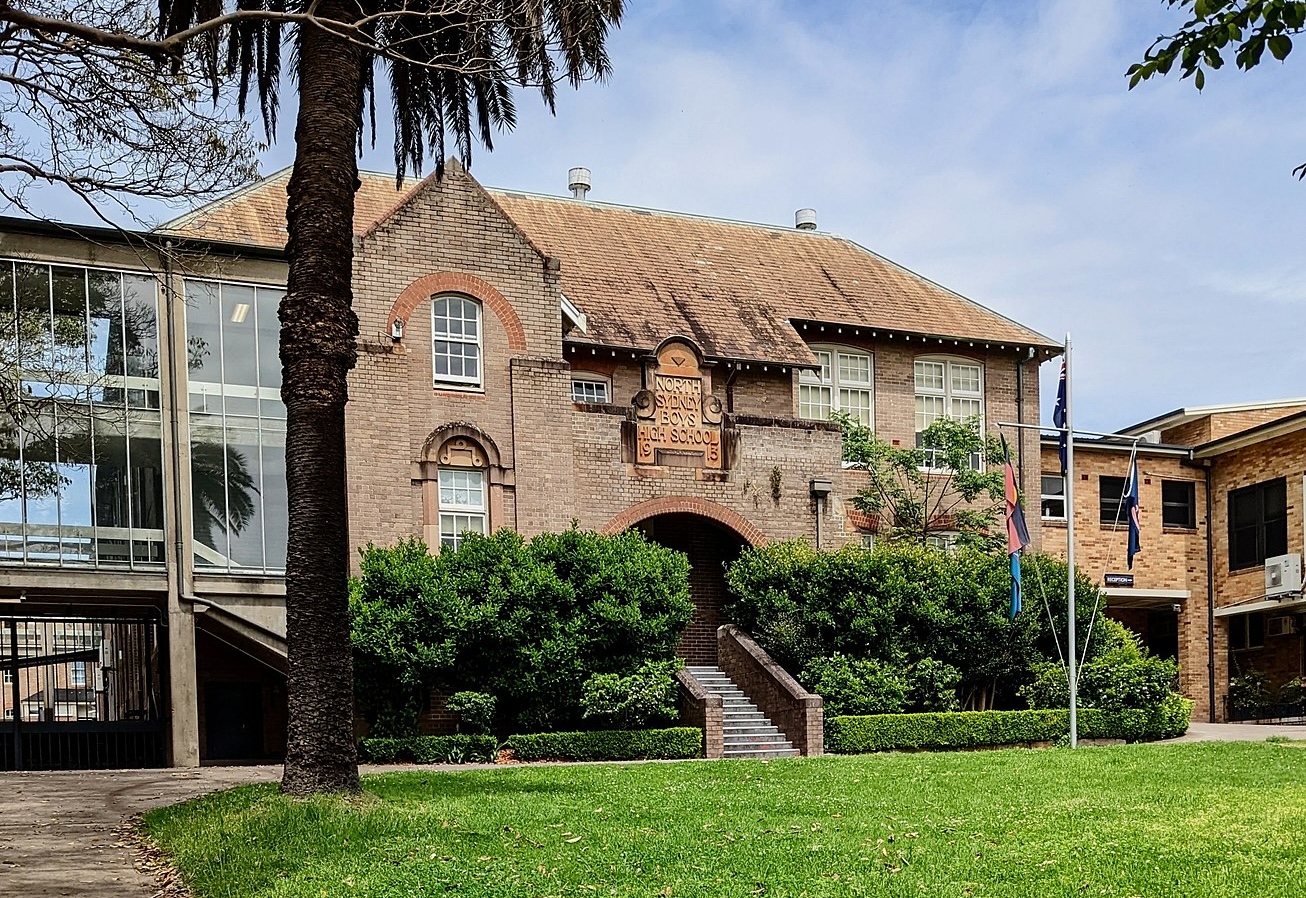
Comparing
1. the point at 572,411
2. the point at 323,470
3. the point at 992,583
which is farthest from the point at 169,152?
the point at 992,583

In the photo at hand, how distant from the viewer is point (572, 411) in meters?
30.1

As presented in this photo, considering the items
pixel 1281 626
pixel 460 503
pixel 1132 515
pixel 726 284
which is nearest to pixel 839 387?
pixel 726 284

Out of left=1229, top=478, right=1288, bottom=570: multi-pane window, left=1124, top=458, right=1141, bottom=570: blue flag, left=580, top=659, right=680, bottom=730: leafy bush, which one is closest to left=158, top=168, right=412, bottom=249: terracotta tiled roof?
left=580, top=659, right=680, bottom=730: leafy bush

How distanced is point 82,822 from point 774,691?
49.9 ft

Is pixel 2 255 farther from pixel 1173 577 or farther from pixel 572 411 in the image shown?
pixel 1173 577

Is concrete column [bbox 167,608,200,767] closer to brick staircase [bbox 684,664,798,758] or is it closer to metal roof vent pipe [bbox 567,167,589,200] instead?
brick staircase [bbox 684,664,798,758]

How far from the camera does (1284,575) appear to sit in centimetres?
3719

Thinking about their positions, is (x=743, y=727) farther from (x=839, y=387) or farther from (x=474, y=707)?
(x=839, y=387)

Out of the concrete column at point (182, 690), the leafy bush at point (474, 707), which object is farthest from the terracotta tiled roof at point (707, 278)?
the leafy bush at point (474, 707)

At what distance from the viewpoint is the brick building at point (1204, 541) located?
3819 cm

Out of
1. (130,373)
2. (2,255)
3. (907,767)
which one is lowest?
(907,767)

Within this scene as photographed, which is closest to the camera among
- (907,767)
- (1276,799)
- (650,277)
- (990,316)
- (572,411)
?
(1276,799)

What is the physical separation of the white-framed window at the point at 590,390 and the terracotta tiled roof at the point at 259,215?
5178 mm

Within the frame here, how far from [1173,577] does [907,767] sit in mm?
21363
